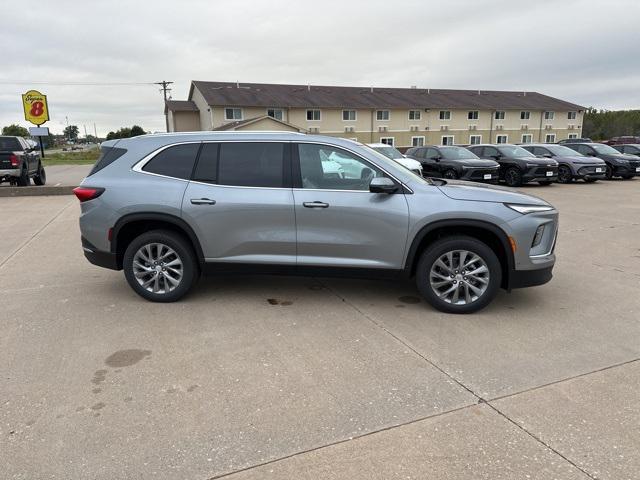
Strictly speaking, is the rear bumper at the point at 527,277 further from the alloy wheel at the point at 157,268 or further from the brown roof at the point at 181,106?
the brown roof at the point at 181,106

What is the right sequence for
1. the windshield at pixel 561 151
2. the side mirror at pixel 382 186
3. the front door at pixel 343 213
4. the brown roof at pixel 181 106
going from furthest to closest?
1. the brown roof at pixel 181 106
2. the windshield at pixel 561 151
3. the front door at pixel 343 213
4. the side mirror at pixel 382 186

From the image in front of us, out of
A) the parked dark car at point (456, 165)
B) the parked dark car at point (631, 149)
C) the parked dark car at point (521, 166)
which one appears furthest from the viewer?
the parked dark car at point (631, 149)

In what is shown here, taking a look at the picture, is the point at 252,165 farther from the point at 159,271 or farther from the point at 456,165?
the point at 456,165

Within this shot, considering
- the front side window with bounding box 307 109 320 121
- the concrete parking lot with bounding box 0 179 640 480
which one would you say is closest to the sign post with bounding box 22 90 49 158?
the front side window with bounding box 307 109 320 121

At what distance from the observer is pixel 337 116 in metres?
47.2

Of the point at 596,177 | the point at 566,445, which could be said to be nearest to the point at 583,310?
the point at 566,445

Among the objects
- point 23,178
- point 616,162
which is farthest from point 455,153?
point 23,178

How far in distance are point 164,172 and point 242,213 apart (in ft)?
3.23

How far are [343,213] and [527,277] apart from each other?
1.88 m

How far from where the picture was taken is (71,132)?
142m

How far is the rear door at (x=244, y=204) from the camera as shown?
15.5ft

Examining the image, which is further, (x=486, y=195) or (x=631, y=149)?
(x=631, y=149)

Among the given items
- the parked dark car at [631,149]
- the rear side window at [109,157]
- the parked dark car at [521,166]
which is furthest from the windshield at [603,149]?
the rear side window at [109,157]

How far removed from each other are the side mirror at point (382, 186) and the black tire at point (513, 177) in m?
14.0
